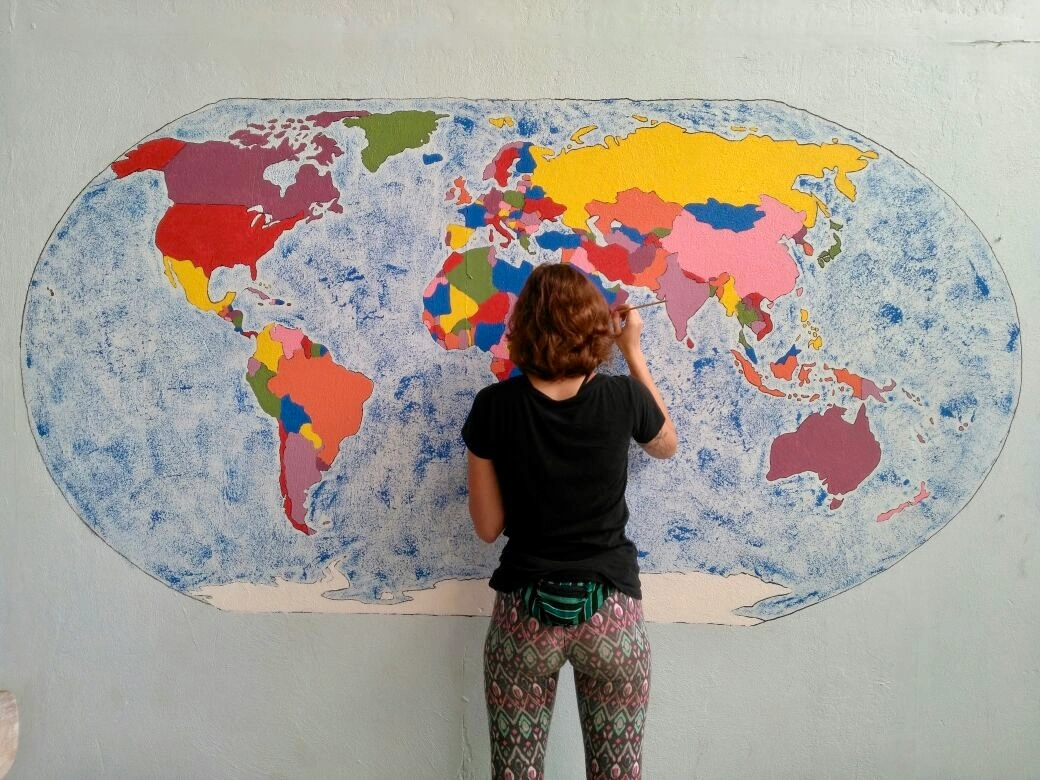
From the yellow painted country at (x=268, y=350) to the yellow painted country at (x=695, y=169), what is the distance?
791 mm

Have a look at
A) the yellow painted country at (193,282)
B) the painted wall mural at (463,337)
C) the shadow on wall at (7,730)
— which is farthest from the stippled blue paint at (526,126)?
the shadow on wall at (7,730)

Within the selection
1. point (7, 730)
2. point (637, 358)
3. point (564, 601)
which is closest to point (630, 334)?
→ point (637, 358)

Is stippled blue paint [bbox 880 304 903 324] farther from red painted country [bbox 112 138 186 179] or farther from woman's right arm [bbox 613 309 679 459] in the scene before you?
red painted country [bbox 112 138 186 179]

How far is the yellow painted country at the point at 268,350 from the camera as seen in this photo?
6.57 ft

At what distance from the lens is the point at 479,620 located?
2014 mm

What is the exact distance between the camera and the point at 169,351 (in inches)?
80.0

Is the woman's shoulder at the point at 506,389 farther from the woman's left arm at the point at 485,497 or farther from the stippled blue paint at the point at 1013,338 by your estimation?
the stippled blue paint at the point at 1013,338

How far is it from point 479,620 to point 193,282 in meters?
1.13

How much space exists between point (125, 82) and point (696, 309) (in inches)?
61.7

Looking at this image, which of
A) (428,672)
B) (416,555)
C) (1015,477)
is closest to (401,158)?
(416,555)

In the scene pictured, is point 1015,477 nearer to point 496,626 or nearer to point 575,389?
point 575,389

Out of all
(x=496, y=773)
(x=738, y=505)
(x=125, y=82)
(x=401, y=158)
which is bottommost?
(x=496, y=773)

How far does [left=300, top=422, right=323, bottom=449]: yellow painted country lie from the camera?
2006 millimetres

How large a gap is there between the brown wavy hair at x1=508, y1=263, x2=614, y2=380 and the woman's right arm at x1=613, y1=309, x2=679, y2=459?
0.61ft
